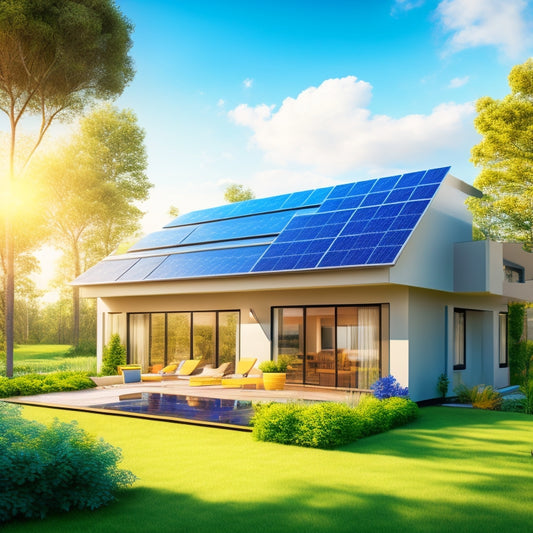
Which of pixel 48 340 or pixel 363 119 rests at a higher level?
pixel 363 119

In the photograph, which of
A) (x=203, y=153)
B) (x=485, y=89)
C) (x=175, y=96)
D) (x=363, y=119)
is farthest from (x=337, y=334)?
(x=363, y=119)

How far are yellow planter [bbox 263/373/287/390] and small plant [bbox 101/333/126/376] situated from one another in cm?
687

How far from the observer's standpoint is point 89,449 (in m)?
6.39

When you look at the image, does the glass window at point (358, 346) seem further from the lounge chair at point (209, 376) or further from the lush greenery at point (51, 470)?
the lush greenery at point (51, 470)

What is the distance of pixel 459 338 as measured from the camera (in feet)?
58.2

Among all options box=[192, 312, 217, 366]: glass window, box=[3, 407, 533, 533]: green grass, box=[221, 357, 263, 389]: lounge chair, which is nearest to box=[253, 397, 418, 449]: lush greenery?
box=[3, 407, 533, 533]: green grass

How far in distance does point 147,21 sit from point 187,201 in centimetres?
2998

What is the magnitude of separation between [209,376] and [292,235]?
17.7 ft

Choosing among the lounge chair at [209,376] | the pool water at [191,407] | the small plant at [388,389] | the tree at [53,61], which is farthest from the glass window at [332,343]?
the tree at [53,61]

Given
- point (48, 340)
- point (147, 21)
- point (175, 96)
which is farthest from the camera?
point (48, 340)

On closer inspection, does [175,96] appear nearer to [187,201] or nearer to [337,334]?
[337,334]

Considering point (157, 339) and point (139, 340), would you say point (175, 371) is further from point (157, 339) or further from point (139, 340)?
point (139, 340)

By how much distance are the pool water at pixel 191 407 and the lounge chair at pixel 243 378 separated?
1820 millimetres

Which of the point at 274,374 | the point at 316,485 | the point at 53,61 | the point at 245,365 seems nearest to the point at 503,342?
the point at 274,374
